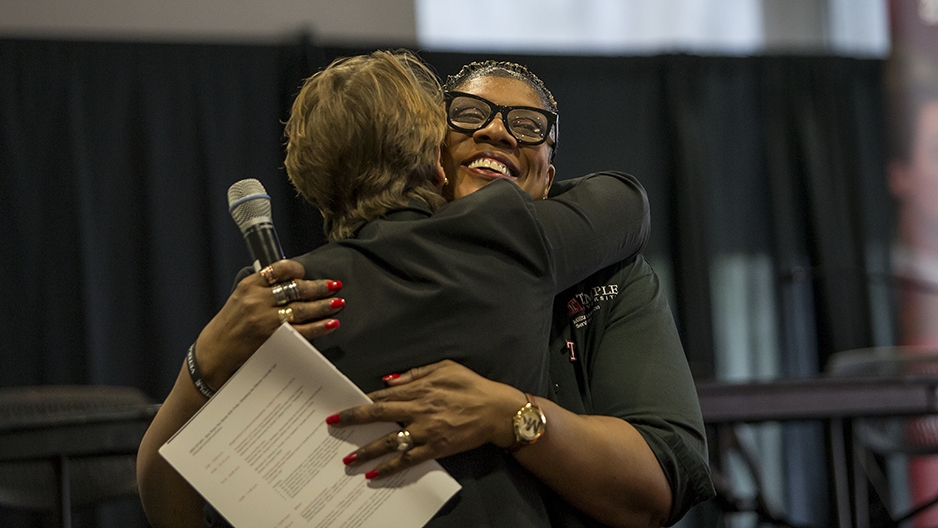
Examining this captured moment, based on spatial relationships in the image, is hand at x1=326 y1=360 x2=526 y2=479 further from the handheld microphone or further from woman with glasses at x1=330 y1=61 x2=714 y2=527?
the handheld microphone

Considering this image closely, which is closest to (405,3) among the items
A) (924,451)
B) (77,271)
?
(77,271)

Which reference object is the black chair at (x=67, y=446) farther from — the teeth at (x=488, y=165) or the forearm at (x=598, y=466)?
the forearm at (x=598, y=466)

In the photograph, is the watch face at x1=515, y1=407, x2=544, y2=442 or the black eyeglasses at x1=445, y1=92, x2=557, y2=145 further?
the black eyeglasses at x1=445, y1=92, x2=557, y2=145

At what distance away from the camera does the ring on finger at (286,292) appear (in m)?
1.13

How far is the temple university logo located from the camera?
4.60 ft

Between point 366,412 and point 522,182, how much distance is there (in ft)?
2.56

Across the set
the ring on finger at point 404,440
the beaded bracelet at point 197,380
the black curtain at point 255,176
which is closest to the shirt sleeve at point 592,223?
the ring on finger at point 404,440

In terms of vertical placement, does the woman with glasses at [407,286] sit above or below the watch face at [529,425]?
above

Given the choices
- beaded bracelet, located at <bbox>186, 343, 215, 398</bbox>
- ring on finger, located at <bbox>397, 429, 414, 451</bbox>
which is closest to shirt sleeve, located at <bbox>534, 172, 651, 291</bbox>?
ring on finger, located at <bbox>397, 429, 414, 451</bbox>

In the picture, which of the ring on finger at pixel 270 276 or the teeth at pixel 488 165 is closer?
the ring on finger at pixel 270 276

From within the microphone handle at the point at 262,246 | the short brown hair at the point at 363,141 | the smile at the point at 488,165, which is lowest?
the microphone handle at the point at 262,246

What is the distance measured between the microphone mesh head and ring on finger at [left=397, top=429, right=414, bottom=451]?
0.33 metres

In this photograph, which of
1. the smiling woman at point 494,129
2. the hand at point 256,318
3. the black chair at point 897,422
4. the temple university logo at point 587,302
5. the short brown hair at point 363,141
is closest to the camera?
the hand at point 256,318

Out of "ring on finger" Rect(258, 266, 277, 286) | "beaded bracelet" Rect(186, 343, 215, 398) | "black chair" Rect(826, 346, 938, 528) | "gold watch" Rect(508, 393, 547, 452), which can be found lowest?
"black chair" Rect(826, 346, 938, 528)
